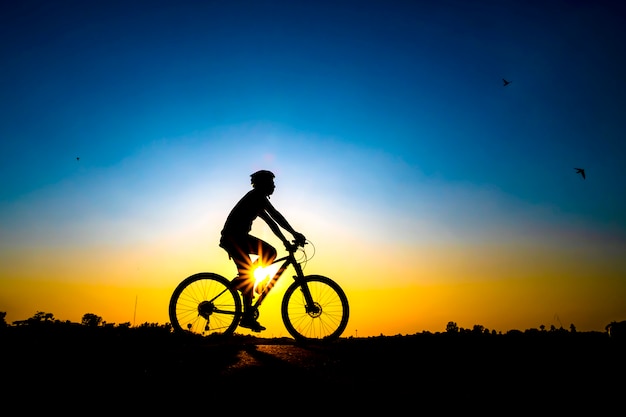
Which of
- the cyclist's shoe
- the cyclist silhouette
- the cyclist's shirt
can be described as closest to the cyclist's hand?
the cyclist silhouette

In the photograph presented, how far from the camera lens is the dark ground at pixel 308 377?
2.89 meters

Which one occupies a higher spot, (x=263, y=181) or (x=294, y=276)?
(x=263, y=181)

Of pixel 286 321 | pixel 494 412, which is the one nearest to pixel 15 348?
pixel 286 321

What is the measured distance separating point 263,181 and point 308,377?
433 centimetres

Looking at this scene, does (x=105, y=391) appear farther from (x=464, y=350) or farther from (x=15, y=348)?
(x=464, y=350)

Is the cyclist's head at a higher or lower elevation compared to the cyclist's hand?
higher

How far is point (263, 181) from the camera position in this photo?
7297 mm

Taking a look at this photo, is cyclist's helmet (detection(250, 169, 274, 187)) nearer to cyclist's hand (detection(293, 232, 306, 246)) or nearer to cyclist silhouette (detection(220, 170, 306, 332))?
cyclist silhouette (detection(220, 170, 306, 332))

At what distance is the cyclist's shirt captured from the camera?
712 centimetres

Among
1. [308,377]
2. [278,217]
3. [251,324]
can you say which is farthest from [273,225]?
[308,377]

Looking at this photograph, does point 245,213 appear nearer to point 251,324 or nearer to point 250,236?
point 250,236

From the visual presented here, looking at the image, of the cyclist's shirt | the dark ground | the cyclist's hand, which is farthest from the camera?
the cyclist's hand

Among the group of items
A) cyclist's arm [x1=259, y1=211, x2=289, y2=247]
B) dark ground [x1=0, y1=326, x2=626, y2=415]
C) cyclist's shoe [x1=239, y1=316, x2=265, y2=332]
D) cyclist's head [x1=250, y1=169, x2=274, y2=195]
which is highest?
cyclist's head [x1=250, y1=169, x2=274, y2=195]

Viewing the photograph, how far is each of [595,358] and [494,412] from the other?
114 inches
